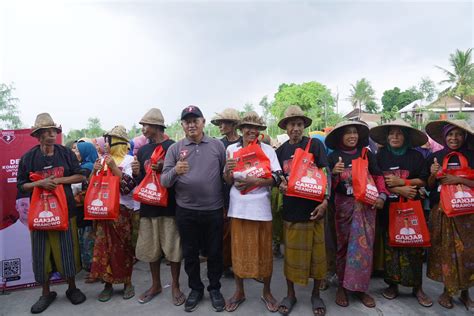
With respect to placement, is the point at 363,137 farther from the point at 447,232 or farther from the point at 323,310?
the point at 323,310

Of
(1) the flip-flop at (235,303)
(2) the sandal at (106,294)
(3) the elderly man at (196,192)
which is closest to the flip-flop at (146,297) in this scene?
(2) the sandal at (106,294)

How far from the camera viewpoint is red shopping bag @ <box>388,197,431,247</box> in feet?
10.0

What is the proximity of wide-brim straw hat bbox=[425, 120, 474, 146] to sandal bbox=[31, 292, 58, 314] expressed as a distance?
449 centimetres

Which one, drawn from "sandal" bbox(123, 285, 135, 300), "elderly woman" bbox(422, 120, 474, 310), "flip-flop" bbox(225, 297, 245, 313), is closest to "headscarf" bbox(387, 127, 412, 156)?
"elderly woman" bbox(422, 120, 474, 310)

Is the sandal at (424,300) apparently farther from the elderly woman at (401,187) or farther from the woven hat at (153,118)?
the woven hat at (153,118)

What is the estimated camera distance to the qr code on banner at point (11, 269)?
3623 millimetres

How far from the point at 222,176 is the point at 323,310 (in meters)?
1.63

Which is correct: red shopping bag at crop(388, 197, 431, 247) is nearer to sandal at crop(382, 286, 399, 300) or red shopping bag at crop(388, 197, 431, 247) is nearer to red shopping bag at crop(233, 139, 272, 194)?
sandal at crop(382, 286, 399, 300)

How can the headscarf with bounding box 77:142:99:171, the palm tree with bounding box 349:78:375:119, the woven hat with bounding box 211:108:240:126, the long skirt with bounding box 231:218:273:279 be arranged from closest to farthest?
the long skirt with bounding box 231:218:273:279
the headscarf with bounding box 77:142:99:171
the woven hat with bounding box 211:108:240:126
the palm tree with bounding box 349:78:375:119

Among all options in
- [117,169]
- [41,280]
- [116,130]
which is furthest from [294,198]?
[41,280]

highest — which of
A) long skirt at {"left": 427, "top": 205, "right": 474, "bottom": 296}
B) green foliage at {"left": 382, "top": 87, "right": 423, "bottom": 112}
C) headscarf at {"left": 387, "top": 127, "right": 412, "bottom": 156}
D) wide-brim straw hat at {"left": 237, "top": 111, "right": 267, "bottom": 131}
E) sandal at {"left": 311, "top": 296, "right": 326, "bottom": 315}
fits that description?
green foliage at {"left": 382, "top": 87, "right": 423, "bottom": 112}

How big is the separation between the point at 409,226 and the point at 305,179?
1233mm

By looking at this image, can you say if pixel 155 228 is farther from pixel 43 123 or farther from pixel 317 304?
pixel 317 304

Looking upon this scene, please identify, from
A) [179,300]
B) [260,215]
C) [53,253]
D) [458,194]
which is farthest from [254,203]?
[53,253]
